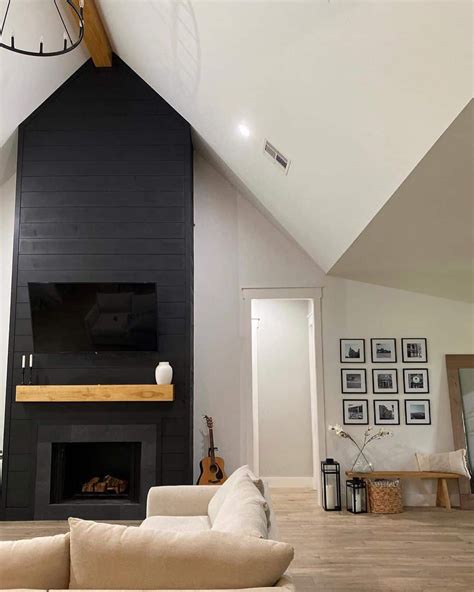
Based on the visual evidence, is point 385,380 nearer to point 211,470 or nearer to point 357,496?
point 357,496

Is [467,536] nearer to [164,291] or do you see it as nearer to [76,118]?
[164,291]

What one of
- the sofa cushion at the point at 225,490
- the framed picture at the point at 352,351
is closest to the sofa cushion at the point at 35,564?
the sofa cushion at the point at 225,490

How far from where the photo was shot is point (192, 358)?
6.50 m

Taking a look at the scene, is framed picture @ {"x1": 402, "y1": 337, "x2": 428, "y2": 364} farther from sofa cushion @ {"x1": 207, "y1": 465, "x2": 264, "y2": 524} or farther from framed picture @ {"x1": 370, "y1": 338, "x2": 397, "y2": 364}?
sofa cushion @ {"x1": 207, "y1": 465, "x2": 264, "y2": 524}

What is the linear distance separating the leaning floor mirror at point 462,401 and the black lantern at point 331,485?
133cm

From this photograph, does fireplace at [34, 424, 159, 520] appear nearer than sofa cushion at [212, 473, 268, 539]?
No

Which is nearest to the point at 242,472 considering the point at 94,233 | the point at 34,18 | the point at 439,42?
the point at 439,42

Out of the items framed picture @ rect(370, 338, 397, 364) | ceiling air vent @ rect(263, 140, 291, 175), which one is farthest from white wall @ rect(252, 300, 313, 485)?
ceiling air vent @ rect(263, 140, 291, 175)

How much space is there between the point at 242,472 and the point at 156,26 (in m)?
3.65

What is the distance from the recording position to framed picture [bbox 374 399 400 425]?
6.72 metres

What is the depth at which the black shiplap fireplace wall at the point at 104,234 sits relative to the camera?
6.03 meters

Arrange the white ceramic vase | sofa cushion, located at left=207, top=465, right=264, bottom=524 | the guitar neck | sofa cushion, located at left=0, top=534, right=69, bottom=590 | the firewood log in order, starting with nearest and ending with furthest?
sofa cushion, located at left=0, top=534, right=69, bottom=590 < sofa cushion, located at left=207, top=465, right=264, bottom=524 < the white ceramic vase < the firewood log < the guitar neck

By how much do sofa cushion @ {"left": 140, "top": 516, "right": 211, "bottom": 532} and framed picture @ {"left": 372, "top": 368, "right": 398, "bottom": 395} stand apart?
11.2 ft

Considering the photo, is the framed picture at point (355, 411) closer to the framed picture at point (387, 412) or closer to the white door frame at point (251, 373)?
the framed picture at point (387, 412)
